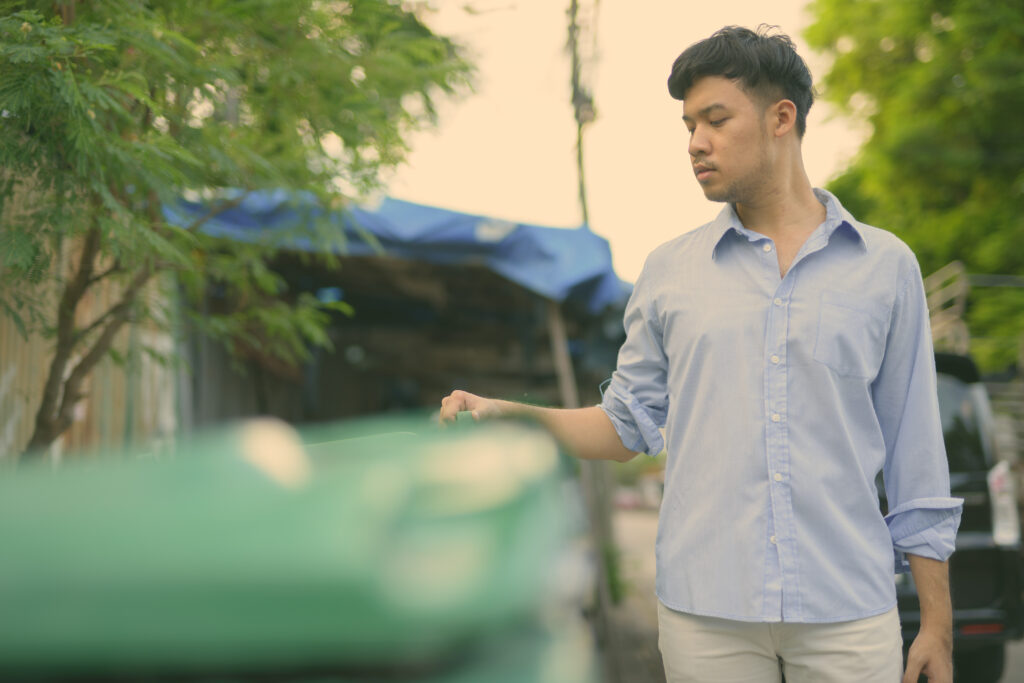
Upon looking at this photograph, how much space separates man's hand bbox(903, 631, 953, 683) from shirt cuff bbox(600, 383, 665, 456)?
1.93 feet

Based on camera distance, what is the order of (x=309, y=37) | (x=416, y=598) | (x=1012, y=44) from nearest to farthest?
1. (x=416, y=598)
2. (x=309, y=37)
3. (x=1012, y=44)

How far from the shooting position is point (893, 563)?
1751 mm

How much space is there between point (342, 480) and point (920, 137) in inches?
644

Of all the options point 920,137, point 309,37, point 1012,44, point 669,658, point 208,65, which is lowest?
point 669,658

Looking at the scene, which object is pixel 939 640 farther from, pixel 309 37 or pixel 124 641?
pixel 309 37

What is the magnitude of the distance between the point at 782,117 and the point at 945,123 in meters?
15.4

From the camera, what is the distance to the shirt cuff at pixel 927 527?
5.62 feet

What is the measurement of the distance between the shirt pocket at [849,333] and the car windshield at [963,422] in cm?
347

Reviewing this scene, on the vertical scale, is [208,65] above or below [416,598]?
above

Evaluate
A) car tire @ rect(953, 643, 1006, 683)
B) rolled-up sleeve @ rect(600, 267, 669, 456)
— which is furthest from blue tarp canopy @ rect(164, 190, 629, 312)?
rolled-up sleeve @ rect(600, 267, 669, 456)

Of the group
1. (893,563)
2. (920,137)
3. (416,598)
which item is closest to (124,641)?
(416,598)

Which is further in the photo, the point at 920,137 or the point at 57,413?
the point at 920,137

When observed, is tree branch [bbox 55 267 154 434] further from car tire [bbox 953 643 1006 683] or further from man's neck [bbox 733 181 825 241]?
car tire [bbox 953 643 1006 683]

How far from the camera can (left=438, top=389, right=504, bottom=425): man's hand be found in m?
1.58
